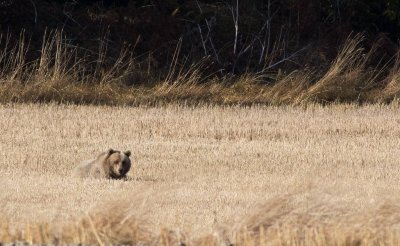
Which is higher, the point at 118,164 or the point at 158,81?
the point at 158,81

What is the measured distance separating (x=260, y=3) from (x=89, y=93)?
565cm

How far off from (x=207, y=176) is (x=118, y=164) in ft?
3.13

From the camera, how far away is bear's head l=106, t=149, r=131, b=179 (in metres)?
13.6

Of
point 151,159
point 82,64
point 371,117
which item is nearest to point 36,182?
point 151,159

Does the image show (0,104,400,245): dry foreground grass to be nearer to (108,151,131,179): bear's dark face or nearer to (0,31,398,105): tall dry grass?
(108,151,131,179): bear's dark face

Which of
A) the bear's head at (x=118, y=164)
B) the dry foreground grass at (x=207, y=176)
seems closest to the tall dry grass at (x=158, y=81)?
the dry foreground grass at (x=207, y=176)

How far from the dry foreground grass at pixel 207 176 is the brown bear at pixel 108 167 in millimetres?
271

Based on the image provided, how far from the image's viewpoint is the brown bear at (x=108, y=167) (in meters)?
13.7

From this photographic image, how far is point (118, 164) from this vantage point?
13656 millimetres

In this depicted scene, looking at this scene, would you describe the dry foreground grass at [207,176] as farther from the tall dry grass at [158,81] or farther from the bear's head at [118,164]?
the tall dry grass at [158,81]

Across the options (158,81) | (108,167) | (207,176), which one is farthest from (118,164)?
(158,81)

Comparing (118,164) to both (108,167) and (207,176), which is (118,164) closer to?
(108,167)

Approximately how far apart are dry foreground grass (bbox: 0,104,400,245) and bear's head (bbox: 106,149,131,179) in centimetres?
29

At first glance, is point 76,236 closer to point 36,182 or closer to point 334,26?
point 36,182
